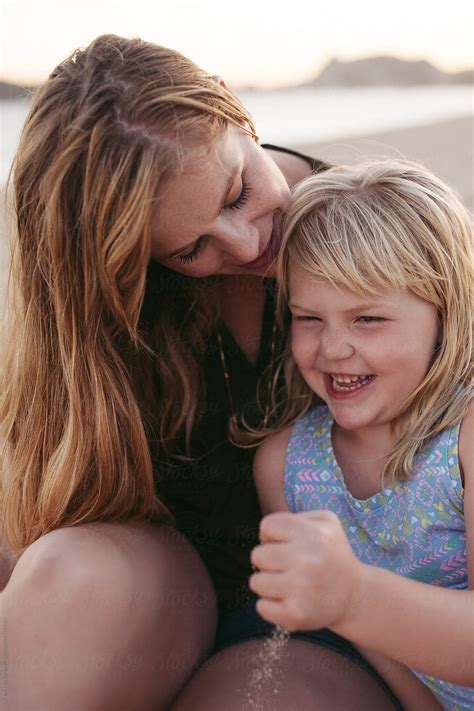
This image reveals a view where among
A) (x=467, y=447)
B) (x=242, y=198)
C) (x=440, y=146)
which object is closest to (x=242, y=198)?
(x=242, y=198)

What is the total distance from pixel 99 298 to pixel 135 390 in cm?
28

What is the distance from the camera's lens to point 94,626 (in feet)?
4.99

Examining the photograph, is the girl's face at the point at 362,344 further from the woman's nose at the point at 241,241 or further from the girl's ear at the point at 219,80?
the girl's ear at the point at 219,80

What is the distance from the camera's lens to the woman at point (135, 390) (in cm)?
156

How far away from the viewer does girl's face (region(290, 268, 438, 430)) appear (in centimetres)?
161

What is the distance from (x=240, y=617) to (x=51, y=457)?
0.49 metres

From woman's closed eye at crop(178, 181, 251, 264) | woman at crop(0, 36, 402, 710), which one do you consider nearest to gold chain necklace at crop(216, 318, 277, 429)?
woman at crop(0, 36, 402, 710)

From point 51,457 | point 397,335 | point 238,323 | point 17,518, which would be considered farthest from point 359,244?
point 17,518

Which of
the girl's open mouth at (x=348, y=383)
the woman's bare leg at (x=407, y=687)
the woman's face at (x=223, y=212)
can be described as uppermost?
the woman's face at (x=223, y=212)

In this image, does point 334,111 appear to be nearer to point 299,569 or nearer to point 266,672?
point 266,672

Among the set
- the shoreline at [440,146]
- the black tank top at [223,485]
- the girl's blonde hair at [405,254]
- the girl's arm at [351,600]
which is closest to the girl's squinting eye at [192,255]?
the girl's blonde hair at [405,254]

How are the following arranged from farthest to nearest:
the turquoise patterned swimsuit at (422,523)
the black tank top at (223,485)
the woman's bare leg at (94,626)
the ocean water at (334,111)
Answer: the ocean water at (334,111) → the black tank top at (223,485) → the turquoise patterned swimsuit at (422,523) → the woman's bare leg at (94,626)

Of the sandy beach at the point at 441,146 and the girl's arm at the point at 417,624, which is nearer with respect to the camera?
the girl's arm at the point at 417,624

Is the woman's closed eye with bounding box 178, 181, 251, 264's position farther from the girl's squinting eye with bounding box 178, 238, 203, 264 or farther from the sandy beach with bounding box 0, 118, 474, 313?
the sandy beach with bounding box 0, 118, 474, 313
